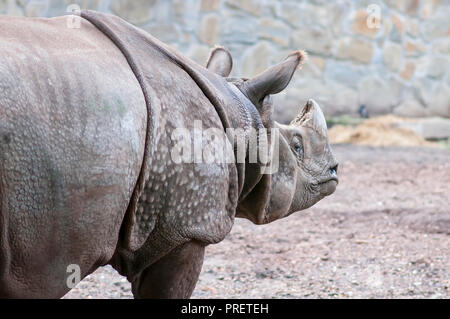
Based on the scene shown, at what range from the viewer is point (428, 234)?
582cm

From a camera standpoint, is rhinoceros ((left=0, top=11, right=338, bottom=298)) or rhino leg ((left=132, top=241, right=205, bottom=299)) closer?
rhinoceros ((left=0, top=11, right=338, bottom=298))

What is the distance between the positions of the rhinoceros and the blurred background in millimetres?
2417

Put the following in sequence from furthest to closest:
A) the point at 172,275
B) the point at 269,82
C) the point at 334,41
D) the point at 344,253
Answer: the point at 334,41
the point at 344,253
the point at 269,82
the point at 172,275

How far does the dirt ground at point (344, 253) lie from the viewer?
4.67m

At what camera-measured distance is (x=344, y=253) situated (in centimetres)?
546

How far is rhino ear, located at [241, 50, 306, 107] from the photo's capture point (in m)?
3.18

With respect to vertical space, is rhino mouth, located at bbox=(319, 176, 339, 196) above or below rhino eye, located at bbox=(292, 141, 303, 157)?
below

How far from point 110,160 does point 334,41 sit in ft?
27.4

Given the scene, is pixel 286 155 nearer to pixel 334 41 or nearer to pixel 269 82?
pixel 269 82

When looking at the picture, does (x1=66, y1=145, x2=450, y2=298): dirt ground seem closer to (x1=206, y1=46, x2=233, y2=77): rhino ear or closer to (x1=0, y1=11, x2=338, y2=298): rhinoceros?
(x1=206, y1=46, x2=233, y2=77): rhino ear

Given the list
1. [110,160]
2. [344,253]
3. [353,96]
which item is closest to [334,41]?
[353,96]

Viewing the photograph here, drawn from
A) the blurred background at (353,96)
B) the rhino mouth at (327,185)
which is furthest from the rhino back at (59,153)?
the blurred background at (353,96)

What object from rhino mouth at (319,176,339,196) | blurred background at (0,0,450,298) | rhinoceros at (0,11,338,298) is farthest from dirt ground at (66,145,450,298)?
rhinoceros at (0,11,338,298)
